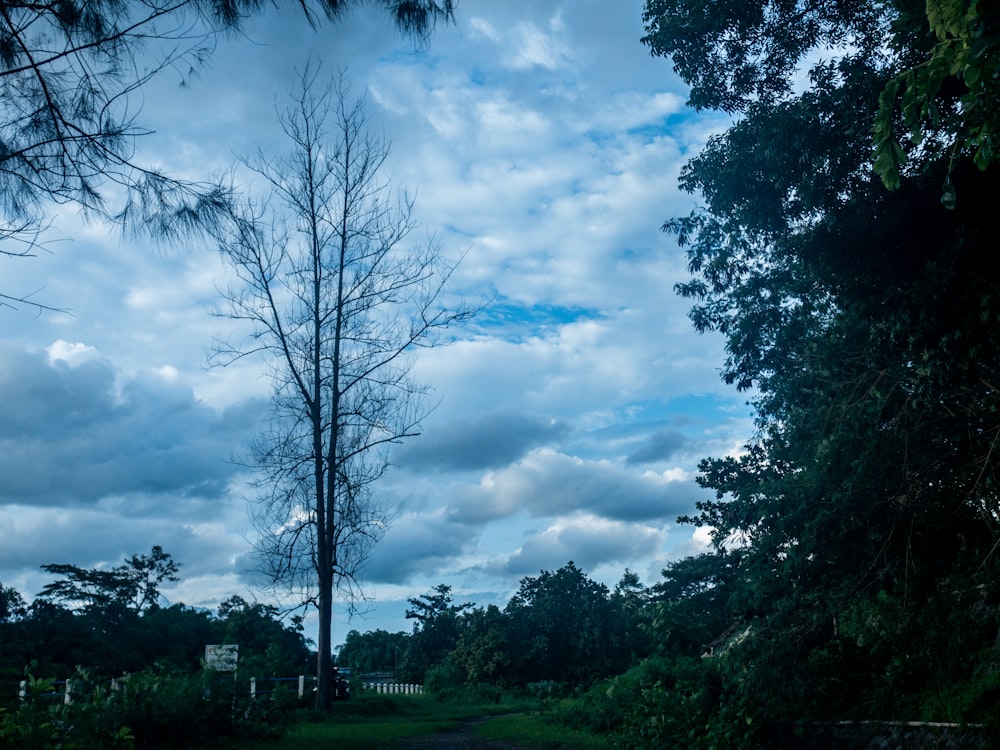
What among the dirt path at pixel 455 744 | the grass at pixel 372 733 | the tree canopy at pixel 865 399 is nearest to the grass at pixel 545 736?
the grass at pixel 372 733

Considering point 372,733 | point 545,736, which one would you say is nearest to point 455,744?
point 372,733

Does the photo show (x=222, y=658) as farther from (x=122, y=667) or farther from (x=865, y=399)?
(x=122, y=667)

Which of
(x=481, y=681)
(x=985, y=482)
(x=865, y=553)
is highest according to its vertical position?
(x=985, y=482)

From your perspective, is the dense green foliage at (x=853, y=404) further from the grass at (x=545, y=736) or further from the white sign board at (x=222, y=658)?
the white sign board at (x=222, y=658)

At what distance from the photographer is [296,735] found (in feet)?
40.0

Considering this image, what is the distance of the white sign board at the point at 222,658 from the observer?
40.1 feet

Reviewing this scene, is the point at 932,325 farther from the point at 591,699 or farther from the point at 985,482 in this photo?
the point at 591,699

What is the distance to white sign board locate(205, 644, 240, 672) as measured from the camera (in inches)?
481

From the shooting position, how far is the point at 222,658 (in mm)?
12516

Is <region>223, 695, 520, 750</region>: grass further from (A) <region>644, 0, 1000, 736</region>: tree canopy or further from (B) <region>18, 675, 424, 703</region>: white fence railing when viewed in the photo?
(A) <region>644, 0, 1000, 736</region>: tree canopy

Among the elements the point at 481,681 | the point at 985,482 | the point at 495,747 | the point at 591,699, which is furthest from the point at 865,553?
the point at 481,681

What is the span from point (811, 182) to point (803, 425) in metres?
3.45

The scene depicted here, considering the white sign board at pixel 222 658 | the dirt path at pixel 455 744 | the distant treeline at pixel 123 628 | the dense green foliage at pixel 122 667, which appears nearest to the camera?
the dense green foliage at pixel 122 667

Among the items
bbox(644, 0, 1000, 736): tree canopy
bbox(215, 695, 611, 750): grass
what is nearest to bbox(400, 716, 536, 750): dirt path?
bbox(215, 695, 611, 750): grass
